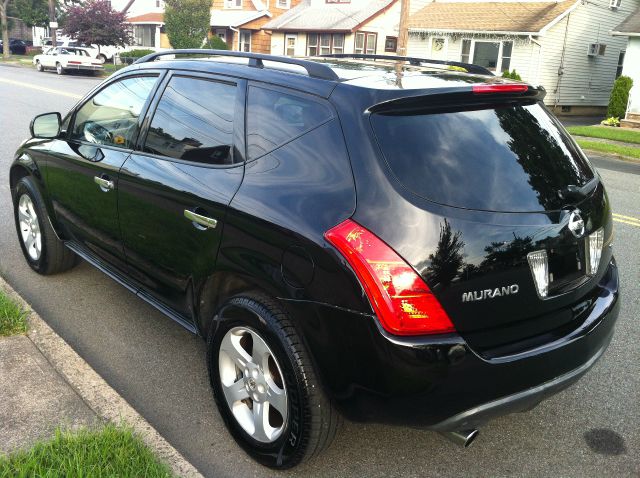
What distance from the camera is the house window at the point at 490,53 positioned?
25.6m

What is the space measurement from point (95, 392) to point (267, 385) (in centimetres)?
105

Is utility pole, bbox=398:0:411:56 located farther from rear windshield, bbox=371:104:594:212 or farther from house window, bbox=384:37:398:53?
rear windshield, bbox=371:104:594:212

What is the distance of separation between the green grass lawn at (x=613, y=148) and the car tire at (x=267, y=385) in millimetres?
13099

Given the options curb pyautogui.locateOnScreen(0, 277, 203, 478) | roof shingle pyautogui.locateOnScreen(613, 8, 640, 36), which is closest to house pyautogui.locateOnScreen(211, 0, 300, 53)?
roof shingle pyautogui.locateOnScreen(613, 8, 640, 36)

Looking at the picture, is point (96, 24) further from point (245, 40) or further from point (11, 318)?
point (11, 318)

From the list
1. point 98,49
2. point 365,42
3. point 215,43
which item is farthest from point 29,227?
point 98,49

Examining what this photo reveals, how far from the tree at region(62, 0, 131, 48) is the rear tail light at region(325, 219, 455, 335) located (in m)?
39.7

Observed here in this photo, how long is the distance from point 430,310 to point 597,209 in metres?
1.14

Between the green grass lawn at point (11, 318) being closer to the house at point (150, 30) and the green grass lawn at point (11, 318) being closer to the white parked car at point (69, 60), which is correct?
the white parked car at point (69, 60)

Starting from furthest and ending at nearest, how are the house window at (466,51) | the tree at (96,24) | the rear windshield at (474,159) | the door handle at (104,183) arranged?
1. the tree at (96,24)
2. the house window at (466,51)
3. the door handle at (104,183)
4. the rear windshield at (474,159)

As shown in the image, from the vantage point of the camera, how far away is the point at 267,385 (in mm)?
2789

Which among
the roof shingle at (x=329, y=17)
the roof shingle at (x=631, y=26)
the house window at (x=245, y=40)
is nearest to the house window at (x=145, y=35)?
the house window at (x=245, y=40)

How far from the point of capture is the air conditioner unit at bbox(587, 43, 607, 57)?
26453 millimetres

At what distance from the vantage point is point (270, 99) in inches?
119
